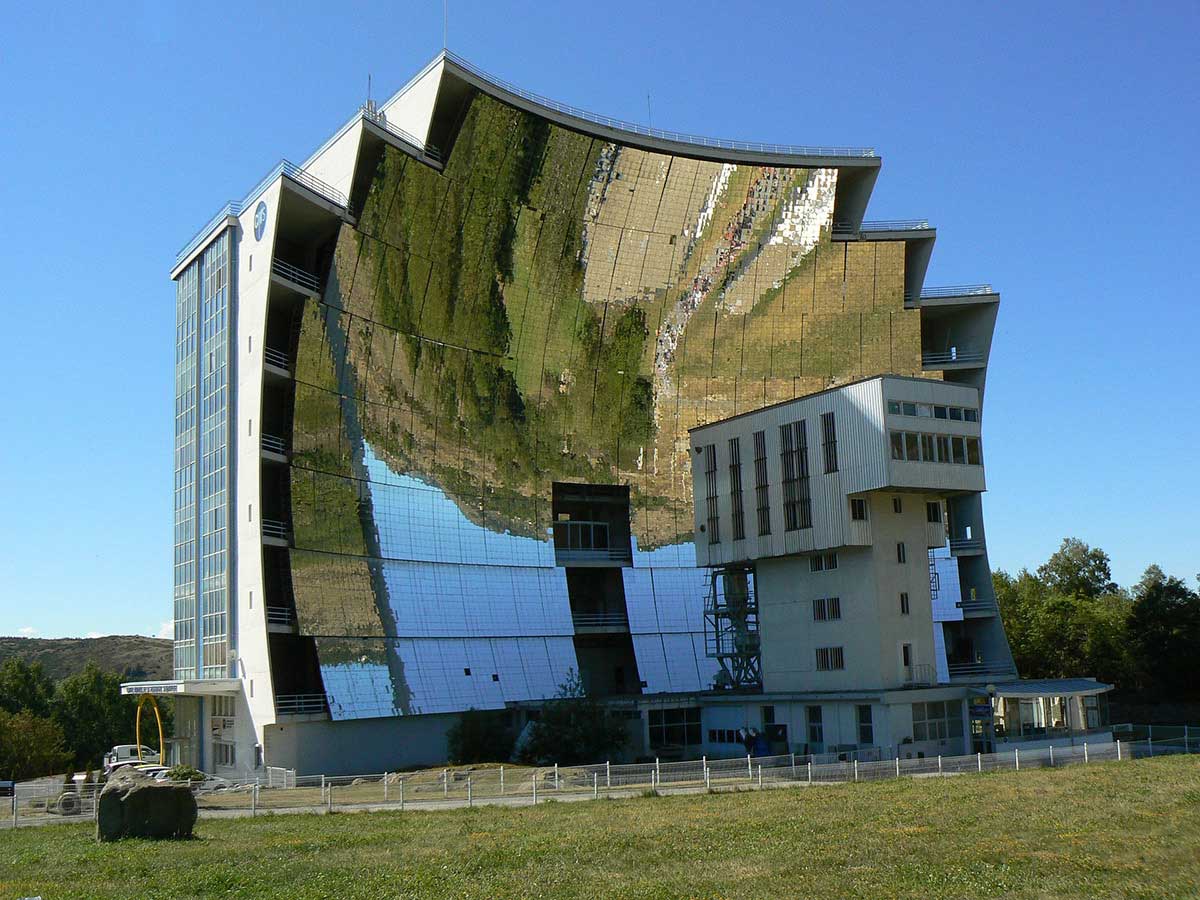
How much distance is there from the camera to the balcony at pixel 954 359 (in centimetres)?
6725

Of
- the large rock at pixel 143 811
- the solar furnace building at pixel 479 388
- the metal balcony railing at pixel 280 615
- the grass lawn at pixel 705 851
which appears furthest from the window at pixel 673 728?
the large rock at pixel 143 811

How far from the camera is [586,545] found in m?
65.8

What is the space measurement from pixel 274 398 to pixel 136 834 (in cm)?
2961

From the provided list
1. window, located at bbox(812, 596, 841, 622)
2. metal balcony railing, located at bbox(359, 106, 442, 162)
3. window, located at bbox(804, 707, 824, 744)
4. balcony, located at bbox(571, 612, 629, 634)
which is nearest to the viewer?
window, located at bbox(804, 707, 824, 744)

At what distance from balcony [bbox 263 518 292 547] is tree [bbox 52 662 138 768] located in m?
55.8

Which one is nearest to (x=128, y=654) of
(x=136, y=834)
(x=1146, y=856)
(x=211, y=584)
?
(x=211, y=584)

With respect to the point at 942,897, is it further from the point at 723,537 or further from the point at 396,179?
the point at 396,179

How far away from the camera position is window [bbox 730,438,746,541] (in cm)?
4975

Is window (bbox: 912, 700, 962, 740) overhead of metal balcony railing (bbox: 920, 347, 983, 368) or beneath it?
beneath

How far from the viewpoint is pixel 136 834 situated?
23406 millimetres

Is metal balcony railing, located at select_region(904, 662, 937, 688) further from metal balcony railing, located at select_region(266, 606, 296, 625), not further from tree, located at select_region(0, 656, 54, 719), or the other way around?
tree, located at select_region(0, 656, 54, 719)

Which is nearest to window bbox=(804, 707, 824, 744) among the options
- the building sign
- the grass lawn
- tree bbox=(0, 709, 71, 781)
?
the grass lawn

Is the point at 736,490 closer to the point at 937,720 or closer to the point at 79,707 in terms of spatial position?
the point at 937,720

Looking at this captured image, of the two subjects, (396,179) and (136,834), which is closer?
(136,834)
